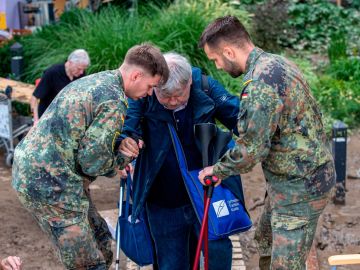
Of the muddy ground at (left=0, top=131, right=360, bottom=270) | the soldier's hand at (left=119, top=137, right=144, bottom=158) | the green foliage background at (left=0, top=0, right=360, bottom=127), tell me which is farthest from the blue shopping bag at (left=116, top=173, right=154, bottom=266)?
the green foliage background at (left=0, top=0, right=360, bottom=127)

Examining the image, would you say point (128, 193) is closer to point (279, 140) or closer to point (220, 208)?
point (220, 208)

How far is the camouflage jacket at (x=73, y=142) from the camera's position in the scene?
4195mm

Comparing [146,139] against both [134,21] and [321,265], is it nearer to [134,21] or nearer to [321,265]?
[321,265]

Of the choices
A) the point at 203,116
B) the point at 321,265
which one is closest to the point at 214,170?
the point at 203,116

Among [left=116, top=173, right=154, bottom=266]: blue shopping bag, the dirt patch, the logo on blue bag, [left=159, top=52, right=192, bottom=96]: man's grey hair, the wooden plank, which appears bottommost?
the dirt patch

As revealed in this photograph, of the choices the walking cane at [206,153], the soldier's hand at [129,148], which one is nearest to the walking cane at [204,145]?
the walking cane at [206,153]

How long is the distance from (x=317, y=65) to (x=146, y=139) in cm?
736

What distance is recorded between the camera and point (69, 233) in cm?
441

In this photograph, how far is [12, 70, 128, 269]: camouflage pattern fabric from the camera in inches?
165

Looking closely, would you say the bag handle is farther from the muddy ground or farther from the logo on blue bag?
the muddy ground

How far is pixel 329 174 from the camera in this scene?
14.6 ft

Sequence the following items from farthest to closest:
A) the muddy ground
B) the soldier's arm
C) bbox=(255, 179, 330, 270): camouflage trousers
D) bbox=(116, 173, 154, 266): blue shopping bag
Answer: the muddy ground
bbox=(116, 173, 154, 266): blue shopping bag
the soldier's arm
bbox=(255, 179, 330, 270): camouflage trousers

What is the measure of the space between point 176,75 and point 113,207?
10.4ft

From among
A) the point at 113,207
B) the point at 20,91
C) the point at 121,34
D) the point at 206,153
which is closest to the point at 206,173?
the point at 206,153
